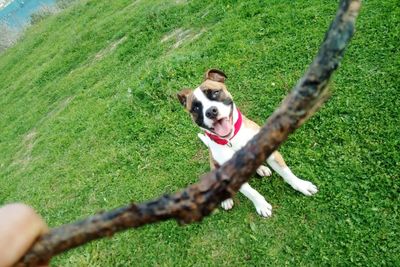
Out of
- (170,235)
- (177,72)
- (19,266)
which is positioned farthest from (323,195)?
(177,72)

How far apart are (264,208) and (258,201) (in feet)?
0.41

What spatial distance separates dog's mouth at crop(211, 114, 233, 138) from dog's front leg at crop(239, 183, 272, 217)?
75cm

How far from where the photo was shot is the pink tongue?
200 inches

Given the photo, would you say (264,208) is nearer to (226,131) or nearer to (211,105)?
(226,131)

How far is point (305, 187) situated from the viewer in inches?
209

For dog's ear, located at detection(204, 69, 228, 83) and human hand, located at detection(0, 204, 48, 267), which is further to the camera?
dog's ear, located at detection(204, 69, 228, 83)

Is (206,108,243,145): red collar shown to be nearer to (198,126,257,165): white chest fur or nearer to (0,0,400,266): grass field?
(198,126,257,165): white chest fur

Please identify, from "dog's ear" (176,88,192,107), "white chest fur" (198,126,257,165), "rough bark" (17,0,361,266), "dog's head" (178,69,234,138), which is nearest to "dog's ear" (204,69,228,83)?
"dog's head" (178,69,234,138)

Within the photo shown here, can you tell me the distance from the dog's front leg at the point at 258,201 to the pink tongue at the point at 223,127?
753 mm

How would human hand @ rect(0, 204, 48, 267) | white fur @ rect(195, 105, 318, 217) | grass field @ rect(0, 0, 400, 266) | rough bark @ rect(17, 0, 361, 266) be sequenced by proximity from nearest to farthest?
human hand @ rect(0, 204, 48, 267)
rough bark @ rect(17, 0, 361, 266)
grass field @ rect(0, 0, 400, 266)
white fur @ rect(195, 105, 318, 217)

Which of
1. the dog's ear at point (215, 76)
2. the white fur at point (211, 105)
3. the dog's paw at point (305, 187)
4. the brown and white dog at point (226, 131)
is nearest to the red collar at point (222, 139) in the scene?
the brown and white dog at point (226, 131)

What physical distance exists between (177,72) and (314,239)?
5289 millimetres

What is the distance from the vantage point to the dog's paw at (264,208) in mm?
5321

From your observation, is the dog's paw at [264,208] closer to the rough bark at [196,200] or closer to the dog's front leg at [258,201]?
the dog's front leg at [258,201]
